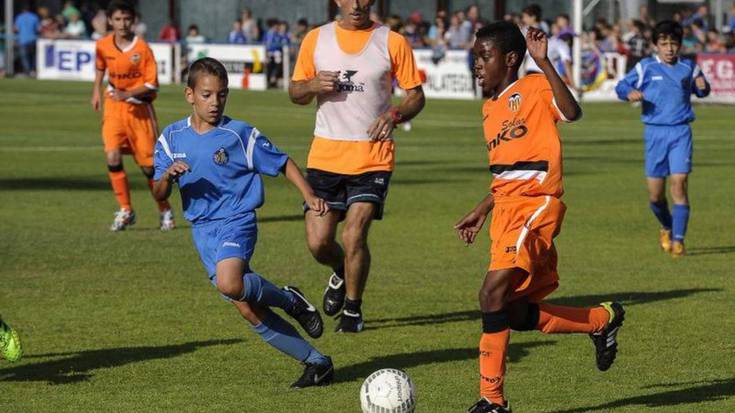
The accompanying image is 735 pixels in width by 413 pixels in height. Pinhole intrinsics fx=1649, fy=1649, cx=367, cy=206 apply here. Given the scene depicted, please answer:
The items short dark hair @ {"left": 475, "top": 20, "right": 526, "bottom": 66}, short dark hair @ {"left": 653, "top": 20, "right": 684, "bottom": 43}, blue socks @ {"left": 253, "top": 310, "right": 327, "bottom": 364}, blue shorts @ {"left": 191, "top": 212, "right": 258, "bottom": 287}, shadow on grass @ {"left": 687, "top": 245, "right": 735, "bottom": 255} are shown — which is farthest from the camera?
shadow on grass @ {"left": 687, "top": 245, "right": 735, "bottom": 255}

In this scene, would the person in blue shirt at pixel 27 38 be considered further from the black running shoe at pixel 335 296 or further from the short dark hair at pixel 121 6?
the black running shoe at pixel 335 296

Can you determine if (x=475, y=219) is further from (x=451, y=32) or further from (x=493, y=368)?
(x=451, y=32)

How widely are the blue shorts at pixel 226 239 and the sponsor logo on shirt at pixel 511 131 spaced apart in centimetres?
146

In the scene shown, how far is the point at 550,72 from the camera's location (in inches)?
317

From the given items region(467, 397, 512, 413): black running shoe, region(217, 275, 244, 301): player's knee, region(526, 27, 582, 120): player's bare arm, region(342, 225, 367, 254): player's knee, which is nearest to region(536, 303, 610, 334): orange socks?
region(467, 397, 512, 413): black running shoe

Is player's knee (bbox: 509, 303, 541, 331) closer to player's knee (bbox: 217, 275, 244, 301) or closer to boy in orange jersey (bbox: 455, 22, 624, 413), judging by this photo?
boy in orange jersey (bbox: 455, 22, 624, 413)

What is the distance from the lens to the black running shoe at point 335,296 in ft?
36.3

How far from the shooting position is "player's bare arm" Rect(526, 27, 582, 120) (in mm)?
8039

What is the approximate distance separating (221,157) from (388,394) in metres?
1.74

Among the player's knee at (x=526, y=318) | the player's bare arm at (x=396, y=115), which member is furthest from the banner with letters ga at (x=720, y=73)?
the player's knee at (x=526, y=318)

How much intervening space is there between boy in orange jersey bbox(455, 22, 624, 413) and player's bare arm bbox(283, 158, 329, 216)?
2.36 ft

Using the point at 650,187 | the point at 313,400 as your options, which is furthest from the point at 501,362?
the point at 650,187

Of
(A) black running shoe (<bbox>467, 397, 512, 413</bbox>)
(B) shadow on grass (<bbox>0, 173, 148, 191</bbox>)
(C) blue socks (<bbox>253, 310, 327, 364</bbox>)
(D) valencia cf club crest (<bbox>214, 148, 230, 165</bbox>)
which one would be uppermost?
(D) valencia cf club crest (<bbox>214, 148, 230, 165</bbox>)

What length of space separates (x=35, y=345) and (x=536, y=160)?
3.69 metres
